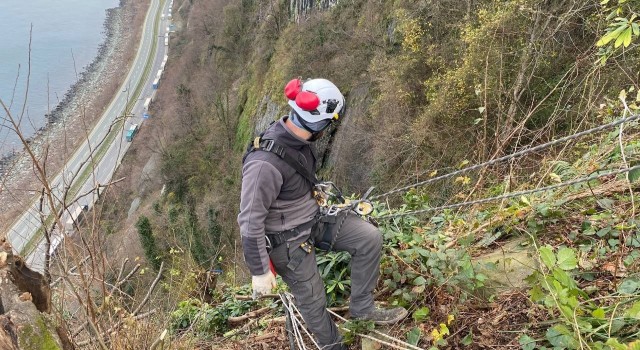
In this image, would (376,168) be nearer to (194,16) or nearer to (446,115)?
(446,115)

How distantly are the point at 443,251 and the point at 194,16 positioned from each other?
2128 inches

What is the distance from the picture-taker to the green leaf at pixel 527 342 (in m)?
2.36

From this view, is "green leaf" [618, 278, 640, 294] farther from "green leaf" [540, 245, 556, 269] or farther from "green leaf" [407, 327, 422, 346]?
"green leaf" [407, 327, 422, 346]

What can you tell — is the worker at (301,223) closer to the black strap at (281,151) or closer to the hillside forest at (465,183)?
the black strap at (281,151)

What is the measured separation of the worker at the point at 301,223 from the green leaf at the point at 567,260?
4.32 feet

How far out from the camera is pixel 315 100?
2627 millimetres

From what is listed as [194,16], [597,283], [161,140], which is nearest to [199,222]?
[161,140]

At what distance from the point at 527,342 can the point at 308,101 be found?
1.84 meters

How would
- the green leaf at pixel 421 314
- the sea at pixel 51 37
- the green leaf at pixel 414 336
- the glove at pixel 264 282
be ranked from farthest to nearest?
1. the sea at pixel 51 37
2. the green leaf at pixel 421 314
3. the green leaf at pixel 414 336
4. the glove at pixel 264 282

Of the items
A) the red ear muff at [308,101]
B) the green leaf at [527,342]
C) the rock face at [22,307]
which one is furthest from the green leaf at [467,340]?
the rock face at [22,307]

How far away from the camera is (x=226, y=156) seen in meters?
33.2

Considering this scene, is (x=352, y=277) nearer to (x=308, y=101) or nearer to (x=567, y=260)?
(x=308, y=101)

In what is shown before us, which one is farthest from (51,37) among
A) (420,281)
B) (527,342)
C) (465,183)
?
(527,342)

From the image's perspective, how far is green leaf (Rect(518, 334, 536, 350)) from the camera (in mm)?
2355
